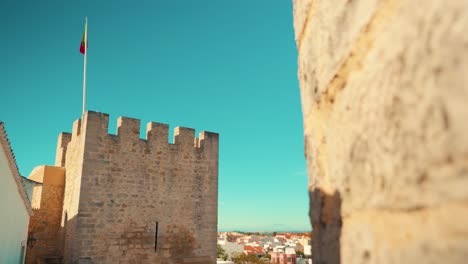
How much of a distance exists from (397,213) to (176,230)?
10.9 metres

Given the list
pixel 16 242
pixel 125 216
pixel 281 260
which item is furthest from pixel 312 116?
Answer: pixel 281 260

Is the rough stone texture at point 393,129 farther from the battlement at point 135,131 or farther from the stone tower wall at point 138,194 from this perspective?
the battlement at point 135,131

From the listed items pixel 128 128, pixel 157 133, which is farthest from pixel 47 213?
pixel 157 133

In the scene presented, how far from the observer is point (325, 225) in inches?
48.1

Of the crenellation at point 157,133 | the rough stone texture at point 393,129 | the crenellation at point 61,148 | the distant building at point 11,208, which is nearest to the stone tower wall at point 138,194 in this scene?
the crenellation at point 157,133

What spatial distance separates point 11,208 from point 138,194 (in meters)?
3.16

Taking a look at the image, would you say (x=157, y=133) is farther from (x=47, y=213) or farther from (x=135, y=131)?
(x=47, y=213)

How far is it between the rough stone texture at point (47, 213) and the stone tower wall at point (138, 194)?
19.3 inches

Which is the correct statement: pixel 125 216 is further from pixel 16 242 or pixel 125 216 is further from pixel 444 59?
pixel 444 59

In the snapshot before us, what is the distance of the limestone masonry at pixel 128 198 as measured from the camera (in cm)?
968

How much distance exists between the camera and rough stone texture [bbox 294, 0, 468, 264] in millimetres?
594

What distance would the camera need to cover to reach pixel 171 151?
447 inches

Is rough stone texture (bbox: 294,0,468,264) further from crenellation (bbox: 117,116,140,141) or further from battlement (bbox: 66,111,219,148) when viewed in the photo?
crenellation (bbox: 117,116,140,141)

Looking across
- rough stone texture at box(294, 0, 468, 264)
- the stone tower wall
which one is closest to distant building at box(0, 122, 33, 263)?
the stone tower wall
